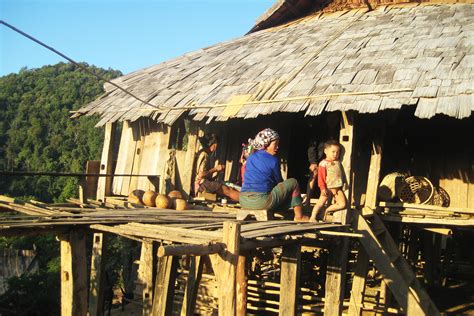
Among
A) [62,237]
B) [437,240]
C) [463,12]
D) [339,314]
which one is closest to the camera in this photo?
[62,237]

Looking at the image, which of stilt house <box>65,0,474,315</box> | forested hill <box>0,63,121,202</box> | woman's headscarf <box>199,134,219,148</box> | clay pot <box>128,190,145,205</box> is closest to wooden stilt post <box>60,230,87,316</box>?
clay pot <box>128,190,145,205</box>

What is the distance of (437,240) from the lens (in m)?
12.4

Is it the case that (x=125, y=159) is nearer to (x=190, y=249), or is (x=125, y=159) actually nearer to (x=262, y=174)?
(x=262, y=174)

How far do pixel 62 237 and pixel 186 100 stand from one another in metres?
3.98

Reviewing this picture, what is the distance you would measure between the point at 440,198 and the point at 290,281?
11.0 ft

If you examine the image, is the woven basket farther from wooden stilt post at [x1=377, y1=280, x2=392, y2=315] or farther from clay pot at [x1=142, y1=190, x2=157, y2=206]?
clay pot at [x1=142, y1=190, x2=157, y2=206]

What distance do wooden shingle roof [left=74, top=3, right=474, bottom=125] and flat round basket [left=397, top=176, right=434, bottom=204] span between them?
1531 mm

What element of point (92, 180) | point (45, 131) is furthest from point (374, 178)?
point (45, 131)

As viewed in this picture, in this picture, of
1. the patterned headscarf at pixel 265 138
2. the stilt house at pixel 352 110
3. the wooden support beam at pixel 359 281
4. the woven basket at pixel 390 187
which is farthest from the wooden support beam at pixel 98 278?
the woven basket at pixel 390 187

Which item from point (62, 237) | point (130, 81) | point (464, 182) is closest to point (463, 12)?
point (464, 182)

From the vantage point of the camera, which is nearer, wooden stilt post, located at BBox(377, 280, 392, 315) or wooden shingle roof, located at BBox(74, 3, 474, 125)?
wooden shingle roof, located at BBox(74, 3, 474, 125)

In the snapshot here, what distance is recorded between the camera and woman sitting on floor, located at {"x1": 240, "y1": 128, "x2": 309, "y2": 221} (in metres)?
6.45

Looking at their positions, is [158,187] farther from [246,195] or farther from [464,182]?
[464,182]

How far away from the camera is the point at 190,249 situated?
3977mm
